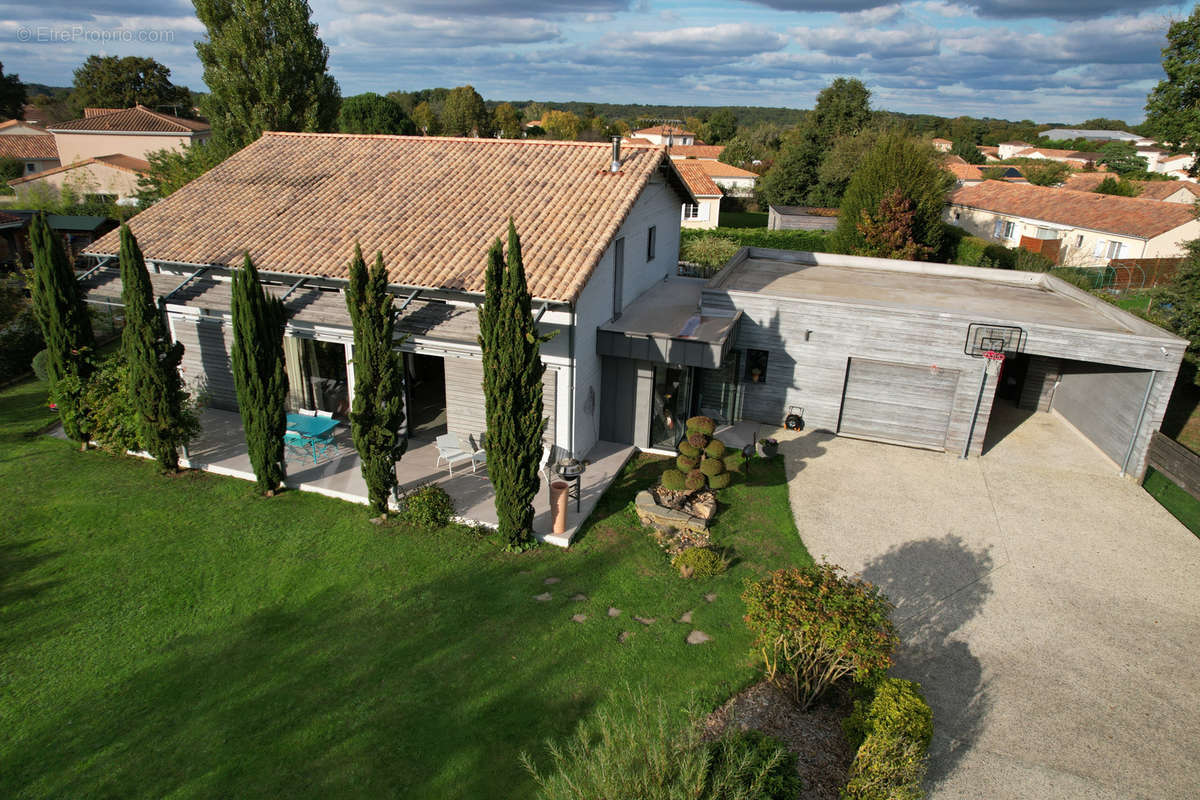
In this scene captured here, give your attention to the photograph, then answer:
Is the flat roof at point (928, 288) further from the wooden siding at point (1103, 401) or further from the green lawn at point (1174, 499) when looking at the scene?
the green lawn at point (1174, 499)

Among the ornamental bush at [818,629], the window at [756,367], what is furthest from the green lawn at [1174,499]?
the ornamental bush at [818,629]

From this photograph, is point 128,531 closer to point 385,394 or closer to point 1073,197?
point 385,394

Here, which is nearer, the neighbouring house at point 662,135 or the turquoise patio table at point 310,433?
the turquoise patio table at point 310,433

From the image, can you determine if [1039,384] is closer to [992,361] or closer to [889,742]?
[992,361]

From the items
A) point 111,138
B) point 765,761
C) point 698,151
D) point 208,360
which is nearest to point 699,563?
point 765,761

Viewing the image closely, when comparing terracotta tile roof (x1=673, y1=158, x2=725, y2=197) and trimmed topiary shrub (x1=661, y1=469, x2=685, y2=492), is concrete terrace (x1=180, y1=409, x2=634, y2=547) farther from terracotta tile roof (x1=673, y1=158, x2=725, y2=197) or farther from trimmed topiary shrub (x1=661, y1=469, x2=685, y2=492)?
terracotta tile roof (x1=673, y1=158, x2=725, y2=197)
